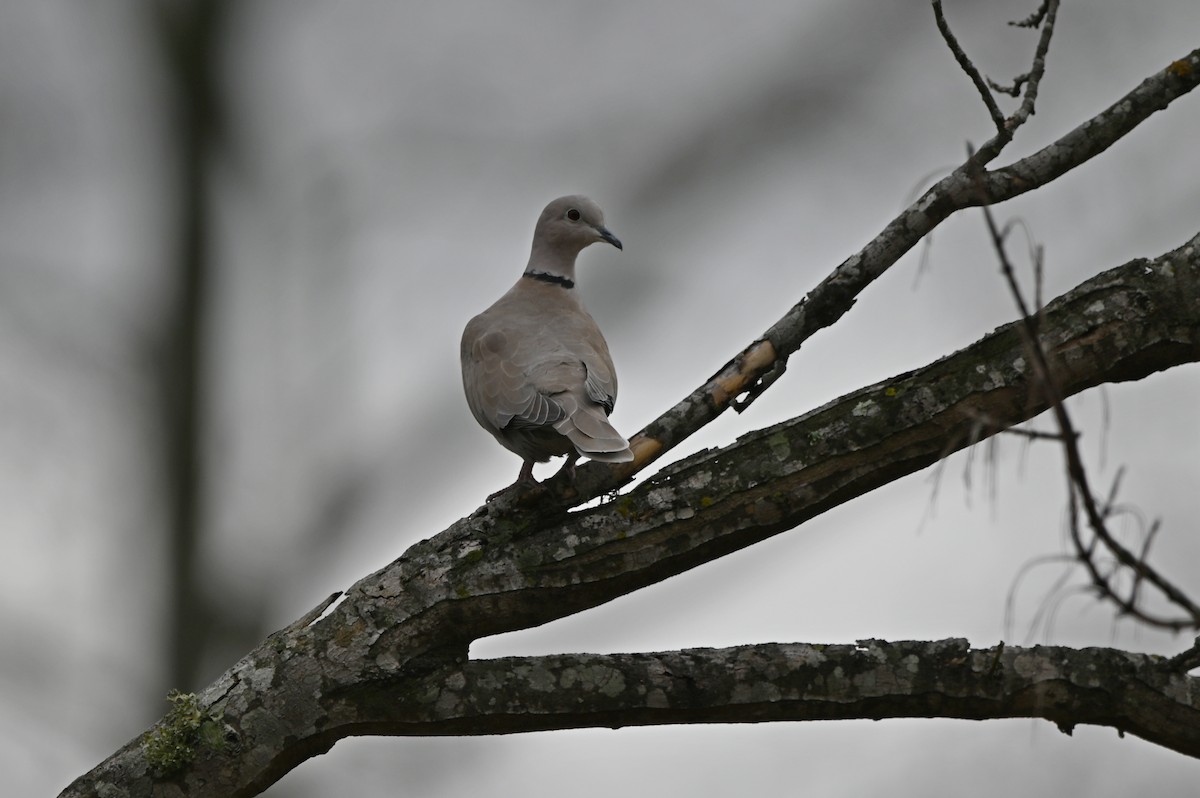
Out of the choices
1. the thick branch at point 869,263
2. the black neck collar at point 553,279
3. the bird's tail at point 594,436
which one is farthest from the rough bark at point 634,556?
the black neck collar at point 553,279

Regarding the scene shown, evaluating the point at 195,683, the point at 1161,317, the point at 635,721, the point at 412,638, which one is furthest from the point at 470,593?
the point at 195,683

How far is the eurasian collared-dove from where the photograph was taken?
388 centimetres

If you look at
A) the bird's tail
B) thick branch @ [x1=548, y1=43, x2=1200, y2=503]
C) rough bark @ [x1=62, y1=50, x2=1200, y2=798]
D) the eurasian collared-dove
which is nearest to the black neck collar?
the eurasian collared-dove

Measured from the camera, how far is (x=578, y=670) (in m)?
3.03

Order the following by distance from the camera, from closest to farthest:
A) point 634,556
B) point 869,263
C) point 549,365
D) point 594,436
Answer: point 634,556, point 869,263, point 594,436, point 549,365

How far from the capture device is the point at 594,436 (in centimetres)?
354

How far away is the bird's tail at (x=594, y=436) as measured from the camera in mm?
3354

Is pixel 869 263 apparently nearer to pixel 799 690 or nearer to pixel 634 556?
pixel 634 556

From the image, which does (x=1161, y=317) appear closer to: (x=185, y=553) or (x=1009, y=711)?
(x=1009, y=711)

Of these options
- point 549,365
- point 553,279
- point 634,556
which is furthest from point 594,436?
point 553,279

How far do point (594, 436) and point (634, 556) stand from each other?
0.50 m

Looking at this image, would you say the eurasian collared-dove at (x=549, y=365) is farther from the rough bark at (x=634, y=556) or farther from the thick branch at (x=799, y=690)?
the thick branch at (x=799, y=690)

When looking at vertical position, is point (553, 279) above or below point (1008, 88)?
above

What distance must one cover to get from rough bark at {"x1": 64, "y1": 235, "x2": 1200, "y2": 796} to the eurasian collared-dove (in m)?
0.30
